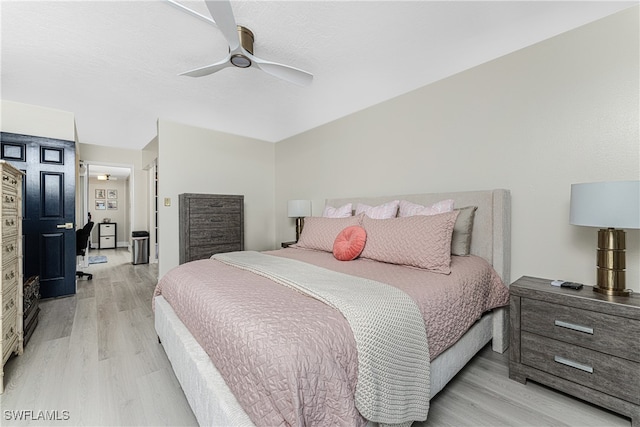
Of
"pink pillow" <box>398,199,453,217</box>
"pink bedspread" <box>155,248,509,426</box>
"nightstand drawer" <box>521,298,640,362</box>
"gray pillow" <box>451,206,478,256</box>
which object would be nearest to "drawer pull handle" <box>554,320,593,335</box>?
"nightstand drawer" <box>521,298,640,362</box>

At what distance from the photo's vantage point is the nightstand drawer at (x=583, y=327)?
55.7 inches

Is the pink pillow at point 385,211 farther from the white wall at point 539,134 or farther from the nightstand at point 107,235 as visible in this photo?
the nightstand at point 107,235

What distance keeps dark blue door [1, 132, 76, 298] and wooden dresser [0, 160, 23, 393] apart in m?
1.73

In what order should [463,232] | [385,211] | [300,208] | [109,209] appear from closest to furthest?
[463,232] < [385,211] < [300,208] < [109,209]

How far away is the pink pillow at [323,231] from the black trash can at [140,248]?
4.28 m

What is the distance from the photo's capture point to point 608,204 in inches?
58.5

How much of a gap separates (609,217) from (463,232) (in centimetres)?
87

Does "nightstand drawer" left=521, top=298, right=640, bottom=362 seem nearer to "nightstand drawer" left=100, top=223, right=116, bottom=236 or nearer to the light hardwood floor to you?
the light hardwood floor

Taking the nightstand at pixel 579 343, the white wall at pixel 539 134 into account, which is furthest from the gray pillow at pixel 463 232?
the nightstand at pixel 579 343

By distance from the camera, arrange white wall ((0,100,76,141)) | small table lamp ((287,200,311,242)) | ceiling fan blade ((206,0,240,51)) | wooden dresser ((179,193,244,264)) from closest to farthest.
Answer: ceiling fan blade ((206,0,240,51)) → white wall ((0,100,76,141)) → wooden dresser ((179,193,244,264)) → small table lamp ((287,200,311,242))

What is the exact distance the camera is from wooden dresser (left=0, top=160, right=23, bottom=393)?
1749 mm

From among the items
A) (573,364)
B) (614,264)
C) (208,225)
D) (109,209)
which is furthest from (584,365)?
(109,209)

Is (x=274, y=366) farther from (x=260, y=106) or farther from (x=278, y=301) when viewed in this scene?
(x=260, y=106)

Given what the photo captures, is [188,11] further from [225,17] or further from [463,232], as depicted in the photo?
[463,232]
